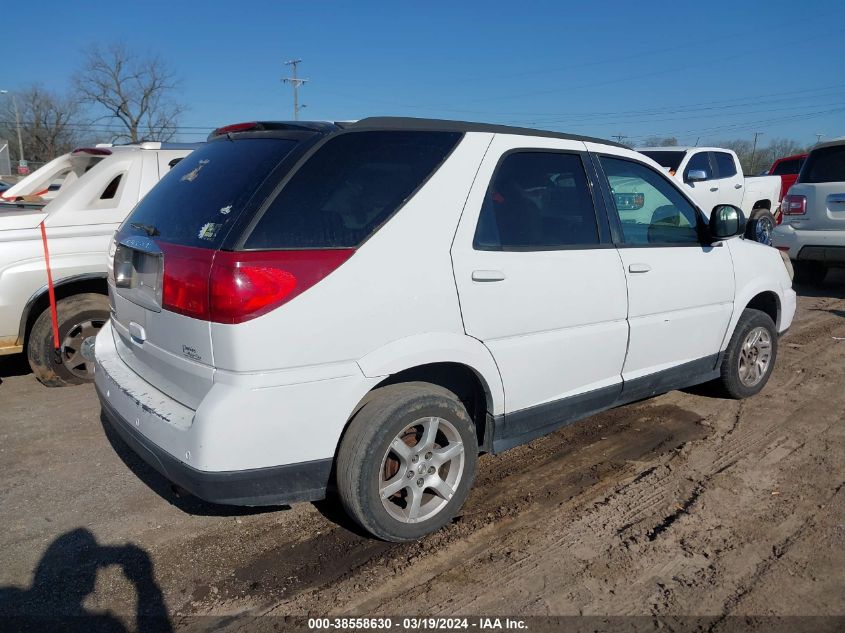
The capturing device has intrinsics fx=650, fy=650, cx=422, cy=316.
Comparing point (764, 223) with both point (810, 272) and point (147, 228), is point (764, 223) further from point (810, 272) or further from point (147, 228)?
point (147, 228)

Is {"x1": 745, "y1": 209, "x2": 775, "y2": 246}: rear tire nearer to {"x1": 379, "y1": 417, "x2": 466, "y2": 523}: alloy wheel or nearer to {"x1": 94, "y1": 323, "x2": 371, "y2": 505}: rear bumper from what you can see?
{"x1": 379, "y1": 417, "x2": 466, "y2": 523}: alloy wheel

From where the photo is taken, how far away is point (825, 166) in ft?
28.3

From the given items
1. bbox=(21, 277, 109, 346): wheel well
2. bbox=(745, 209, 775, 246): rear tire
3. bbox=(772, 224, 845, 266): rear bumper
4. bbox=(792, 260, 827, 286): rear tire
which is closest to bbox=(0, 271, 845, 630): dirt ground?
bbox=(21, 277, 109, 346): wheel well

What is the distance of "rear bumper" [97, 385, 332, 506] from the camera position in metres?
2.53

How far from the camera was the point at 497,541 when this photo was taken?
3.07m

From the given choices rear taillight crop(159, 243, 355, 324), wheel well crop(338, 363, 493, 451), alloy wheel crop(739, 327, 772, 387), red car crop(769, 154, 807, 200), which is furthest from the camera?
red car crop(769, 154, 807, 200)

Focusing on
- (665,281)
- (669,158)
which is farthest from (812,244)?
(665,281)

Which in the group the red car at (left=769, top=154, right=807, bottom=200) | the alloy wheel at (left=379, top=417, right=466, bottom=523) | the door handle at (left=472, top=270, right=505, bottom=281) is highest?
the red car at (left=769, top=154, right=807, bottom=200)

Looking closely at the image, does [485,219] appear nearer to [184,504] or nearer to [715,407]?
[184,504]

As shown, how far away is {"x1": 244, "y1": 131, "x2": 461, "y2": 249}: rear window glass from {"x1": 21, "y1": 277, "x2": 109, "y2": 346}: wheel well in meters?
3.14

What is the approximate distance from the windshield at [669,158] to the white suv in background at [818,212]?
252 cm

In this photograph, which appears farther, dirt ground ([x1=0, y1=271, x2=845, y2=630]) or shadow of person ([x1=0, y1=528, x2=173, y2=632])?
dirt ground ([x1=0, y1=271, x2=845, y2=630])

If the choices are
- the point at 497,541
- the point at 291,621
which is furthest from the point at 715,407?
the point at 291,621

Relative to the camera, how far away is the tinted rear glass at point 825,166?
8.43 m
